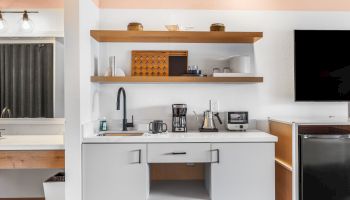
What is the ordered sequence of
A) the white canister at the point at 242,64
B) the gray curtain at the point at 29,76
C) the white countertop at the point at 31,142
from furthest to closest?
the gray curtain at the point at 29,76, the white canister at the point at 242,64, the white countertop at the point at 31,142

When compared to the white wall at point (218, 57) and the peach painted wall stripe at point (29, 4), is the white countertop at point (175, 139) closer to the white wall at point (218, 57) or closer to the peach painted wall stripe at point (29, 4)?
the white wall at point (218, 57)

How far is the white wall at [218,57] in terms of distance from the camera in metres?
3.29

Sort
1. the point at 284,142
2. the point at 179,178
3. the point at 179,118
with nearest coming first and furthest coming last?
the point at 284,142 < the point at 179,118 < the point at 179,178

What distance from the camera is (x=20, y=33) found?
320 centimetres

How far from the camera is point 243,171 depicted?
2.72 metres

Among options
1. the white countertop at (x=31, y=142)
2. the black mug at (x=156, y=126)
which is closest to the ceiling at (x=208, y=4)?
the black mug at (x=156, y=126)

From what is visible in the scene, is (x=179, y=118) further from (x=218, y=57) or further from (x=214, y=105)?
(x=218, y=57)

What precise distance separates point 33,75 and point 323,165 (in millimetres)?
2947

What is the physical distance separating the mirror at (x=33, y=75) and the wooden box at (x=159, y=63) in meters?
0.81

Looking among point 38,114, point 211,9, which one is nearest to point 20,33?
point 38,114

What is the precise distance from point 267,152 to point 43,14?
8.71ft

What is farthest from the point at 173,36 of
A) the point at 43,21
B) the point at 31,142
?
the point at 31,142

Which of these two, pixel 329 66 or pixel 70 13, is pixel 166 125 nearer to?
pixel 70 13

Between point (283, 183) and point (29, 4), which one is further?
point (29, 4)
